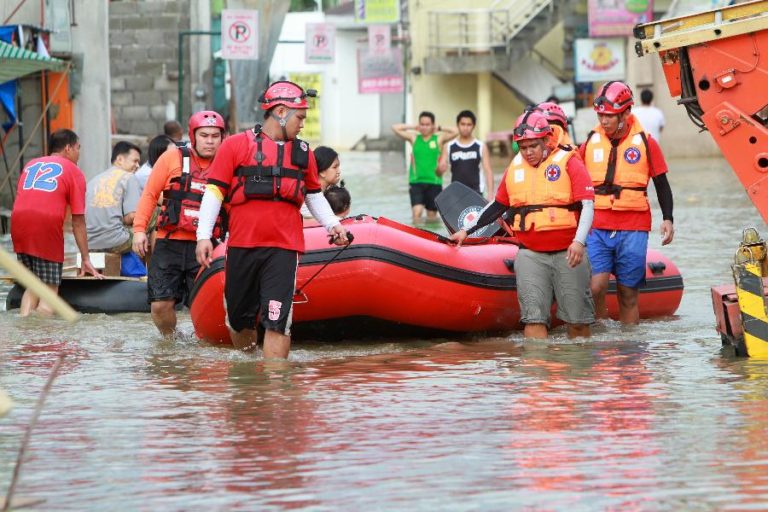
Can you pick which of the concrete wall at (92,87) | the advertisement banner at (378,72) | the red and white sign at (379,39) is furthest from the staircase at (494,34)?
the concrete wall at (92,87)

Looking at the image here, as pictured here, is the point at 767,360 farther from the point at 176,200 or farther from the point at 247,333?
the point at 176,200

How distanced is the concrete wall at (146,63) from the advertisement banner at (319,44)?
10.9ft

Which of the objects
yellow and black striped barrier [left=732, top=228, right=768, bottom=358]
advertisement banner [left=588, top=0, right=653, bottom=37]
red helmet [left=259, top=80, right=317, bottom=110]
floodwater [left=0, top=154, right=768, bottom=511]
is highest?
advertisement banner [left=588, top=0, right=653, bottom=37]

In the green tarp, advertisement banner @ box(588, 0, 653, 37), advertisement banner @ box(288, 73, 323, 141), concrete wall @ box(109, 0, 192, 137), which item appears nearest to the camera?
the green tarp

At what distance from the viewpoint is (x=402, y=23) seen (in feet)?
145

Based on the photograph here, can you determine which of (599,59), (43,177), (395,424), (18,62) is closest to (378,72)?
(599,59)

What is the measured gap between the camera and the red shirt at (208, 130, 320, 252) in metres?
Result: 8.50

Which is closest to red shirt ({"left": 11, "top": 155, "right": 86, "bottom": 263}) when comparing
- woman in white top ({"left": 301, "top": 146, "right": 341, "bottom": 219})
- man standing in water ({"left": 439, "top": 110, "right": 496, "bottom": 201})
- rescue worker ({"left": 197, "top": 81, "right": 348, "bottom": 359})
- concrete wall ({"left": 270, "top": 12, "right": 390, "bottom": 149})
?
woman in white top ({"left": 301, "top": 146, "right": 341, "bottom": 219})

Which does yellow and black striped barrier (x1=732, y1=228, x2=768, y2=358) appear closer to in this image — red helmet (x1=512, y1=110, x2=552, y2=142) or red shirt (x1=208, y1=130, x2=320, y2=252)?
red helmet (x1=512, y1=110, x2=552, y2=142)

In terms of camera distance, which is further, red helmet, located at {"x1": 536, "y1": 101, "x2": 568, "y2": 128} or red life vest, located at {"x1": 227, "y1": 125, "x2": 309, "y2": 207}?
A: red helmet, located at {"x1": 536, "y1": 101, "x2": 568, "y2": 128}

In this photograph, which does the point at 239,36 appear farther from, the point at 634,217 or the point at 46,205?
the point at 634,217

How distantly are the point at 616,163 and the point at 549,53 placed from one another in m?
34.0

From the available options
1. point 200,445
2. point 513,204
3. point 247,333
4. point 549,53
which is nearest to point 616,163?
point 513,204

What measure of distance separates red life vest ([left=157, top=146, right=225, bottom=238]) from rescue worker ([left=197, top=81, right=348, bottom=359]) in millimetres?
1329
